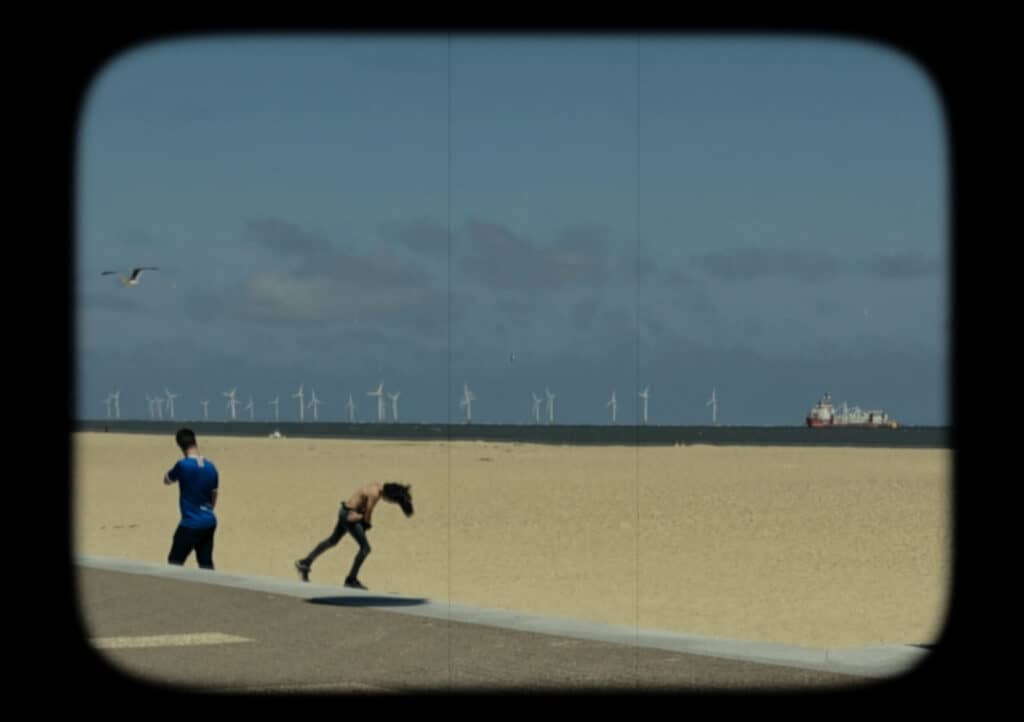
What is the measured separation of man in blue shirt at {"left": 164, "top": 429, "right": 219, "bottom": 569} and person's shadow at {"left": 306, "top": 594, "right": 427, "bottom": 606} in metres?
2.37

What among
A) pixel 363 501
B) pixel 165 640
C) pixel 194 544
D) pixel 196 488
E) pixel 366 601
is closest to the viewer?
pixel 165 640

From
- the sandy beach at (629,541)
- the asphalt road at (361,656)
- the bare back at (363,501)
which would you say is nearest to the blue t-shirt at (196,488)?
the bare back at (363,501)

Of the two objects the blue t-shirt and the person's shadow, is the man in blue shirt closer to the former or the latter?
the blue t-shirt

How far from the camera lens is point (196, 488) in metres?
14.5

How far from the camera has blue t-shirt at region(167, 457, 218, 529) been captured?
14.4 meters

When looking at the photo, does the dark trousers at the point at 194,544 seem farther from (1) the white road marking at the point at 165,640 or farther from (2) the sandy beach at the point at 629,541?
(1) the white road marking at the point at 165,640

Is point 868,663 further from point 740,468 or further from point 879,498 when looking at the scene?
point 740,468

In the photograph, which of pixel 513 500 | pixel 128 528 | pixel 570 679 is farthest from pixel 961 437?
pixel 513 500

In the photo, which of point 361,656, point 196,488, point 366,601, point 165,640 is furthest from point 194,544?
point 361,656

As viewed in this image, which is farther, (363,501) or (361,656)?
(363,501)

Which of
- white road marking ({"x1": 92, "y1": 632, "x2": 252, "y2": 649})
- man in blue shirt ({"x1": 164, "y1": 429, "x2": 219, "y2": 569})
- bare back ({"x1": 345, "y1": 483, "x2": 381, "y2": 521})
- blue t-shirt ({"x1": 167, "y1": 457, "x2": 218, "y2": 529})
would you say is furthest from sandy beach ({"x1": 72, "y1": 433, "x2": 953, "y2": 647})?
white road marking ({"x1": 92, "y1": 632, "x2": 252, "y2": 649})

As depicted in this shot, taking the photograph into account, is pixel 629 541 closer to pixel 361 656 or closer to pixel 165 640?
pixel 165 640

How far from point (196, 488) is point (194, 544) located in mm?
639

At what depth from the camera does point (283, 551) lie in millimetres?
21516
